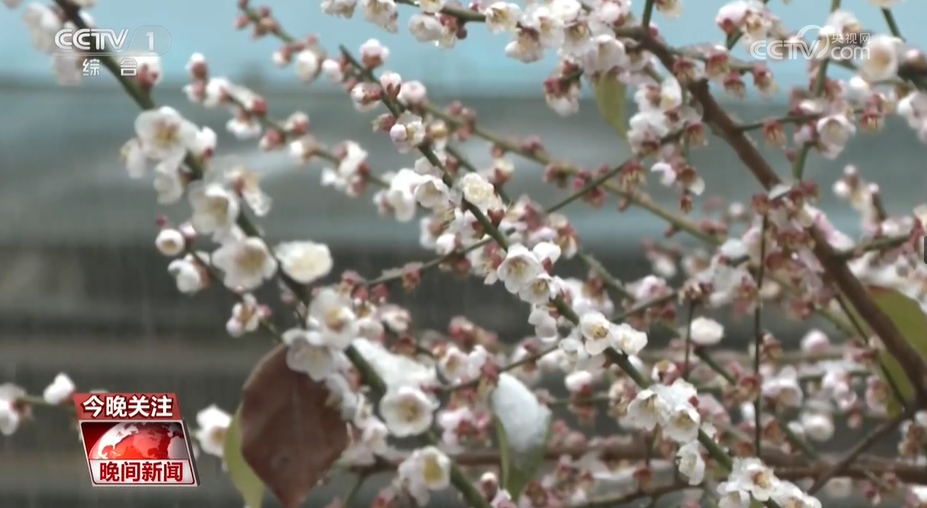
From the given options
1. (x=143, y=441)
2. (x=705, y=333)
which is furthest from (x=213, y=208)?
(x=705, y=333)

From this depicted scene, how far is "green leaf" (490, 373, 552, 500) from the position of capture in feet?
1.40

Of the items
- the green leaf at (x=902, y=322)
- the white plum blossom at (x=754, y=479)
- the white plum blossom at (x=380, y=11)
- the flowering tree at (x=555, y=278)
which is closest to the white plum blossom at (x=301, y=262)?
the flowering tree at (x=555, y=278)

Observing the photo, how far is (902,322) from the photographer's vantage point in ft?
1.59

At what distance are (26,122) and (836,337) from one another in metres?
0.81

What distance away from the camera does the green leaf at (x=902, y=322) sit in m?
0.48

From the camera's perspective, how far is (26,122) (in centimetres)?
80

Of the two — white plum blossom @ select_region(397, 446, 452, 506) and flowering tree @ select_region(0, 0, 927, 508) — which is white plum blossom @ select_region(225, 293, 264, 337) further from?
white plum blossom @ select_region(397, 446, 452, 506)

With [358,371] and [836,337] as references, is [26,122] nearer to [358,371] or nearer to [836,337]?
[358,371]

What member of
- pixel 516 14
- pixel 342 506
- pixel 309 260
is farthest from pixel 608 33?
pixel 342 506

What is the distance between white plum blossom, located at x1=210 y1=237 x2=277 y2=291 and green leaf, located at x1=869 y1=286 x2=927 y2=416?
33 centimetres

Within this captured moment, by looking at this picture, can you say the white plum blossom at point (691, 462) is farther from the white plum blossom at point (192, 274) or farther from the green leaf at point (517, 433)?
the white plum blossom at point (192, 274)

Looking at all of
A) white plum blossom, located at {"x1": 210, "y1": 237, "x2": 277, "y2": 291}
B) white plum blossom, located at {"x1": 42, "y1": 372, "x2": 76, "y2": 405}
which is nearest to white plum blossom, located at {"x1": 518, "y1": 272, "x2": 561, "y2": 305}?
white plum blossom, located at {"x1": 210, "y1": 237, "x2": 277, "y2": 291}

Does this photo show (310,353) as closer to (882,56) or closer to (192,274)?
(192,274)

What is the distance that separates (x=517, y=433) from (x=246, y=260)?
168 mm
